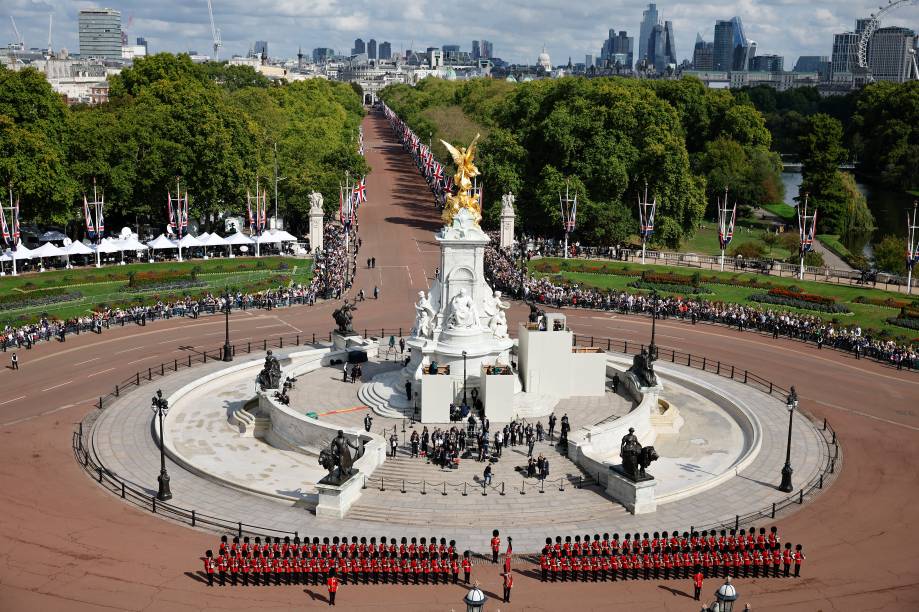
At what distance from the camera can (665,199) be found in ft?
271

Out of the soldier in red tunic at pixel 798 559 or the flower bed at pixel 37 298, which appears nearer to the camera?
the soldier in red tunic at pixel 798 559

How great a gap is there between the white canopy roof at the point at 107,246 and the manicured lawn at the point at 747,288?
34.0 meters

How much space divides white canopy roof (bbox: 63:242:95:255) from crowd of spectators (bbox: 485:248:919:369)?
105 ft

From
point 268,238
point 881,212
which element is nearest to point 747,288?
point 268,238

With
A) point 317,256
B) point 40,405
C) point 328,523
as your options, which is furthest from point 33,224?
point 328,523

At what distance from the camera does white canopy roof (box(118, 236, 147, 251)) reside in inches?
2874

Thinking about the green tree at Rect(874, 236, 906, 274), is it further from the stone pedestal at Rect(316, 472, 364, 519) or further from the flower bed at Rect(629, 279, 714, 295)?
the stone pedestal at Rect(316, 472, 364, 519)

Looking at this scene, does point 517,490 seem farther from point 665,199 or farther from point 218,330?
point 665,199

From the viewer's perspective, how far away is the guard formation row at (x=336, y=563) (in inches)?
1046

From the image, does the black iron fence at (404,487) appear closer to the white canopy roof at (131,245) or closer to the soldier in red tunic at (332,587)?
the soldier in red tunic at (332,587)

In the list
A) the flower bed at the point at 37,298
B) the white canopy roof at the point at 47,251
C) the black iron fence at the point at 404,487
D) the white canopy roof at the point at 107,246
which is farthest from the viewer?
the white canopy roof at the point at 107,246

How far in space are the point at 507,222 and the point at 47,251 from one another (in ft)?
128

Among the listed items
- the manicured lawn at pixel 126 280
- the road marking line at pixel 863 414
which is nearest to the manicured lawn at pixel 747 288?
the road marking line at pixel 863 414

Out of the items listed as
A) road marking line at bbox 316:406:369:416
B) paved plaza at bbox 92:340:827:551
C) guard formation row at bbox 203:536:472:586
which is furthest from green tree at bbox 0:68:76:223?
guard formation row at bbox 203:536:472:586
